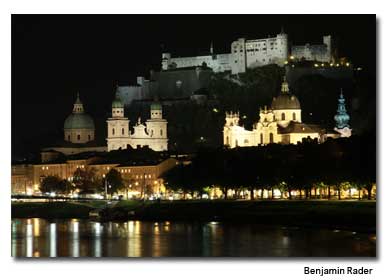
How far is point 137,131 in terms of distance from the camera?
82.2 m

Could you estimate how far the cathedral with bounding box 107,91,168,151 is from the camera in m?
81.0

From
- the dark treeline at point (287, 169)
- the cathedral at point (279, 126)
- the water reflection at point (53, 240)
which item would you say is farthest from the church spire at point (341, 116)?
the water reflection at point (53, 240)

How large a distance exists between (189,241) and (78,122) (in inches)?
2070

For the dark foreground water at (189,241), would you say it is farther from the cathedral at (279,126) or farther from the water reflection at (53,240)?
the cathedral at (279,126)

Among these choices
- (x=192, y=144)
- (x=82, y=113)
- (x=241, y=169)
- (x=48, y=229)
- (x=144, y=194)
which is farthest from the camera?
(x=82, y=113)

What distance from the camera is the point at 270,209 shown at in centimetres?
4147

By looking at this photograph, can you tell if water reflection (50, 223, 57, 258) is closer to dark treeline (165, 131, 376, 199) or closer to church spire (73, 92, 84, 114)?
dark treeline (165, 131, 376, 199)

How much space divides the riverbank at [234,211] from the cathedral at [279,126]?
16097mm

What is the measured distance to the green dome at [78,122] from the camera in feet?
281

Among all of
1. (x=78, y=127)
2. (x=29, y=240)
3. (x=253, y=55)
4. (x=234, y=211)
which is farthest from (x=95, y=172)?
(x=29, y=240)

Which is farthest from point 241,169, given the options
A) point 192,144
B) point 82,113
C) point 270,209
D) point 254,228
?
point 82,113

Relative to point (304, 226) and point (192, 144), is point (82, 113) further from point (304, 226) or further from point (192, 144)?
point (304, 226)

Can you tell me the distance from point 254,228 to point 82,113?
1962 inches

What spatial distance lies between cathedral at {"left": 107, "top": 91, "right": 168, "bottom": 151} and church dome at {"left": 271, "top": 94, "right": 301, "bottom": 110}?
32.5ft
